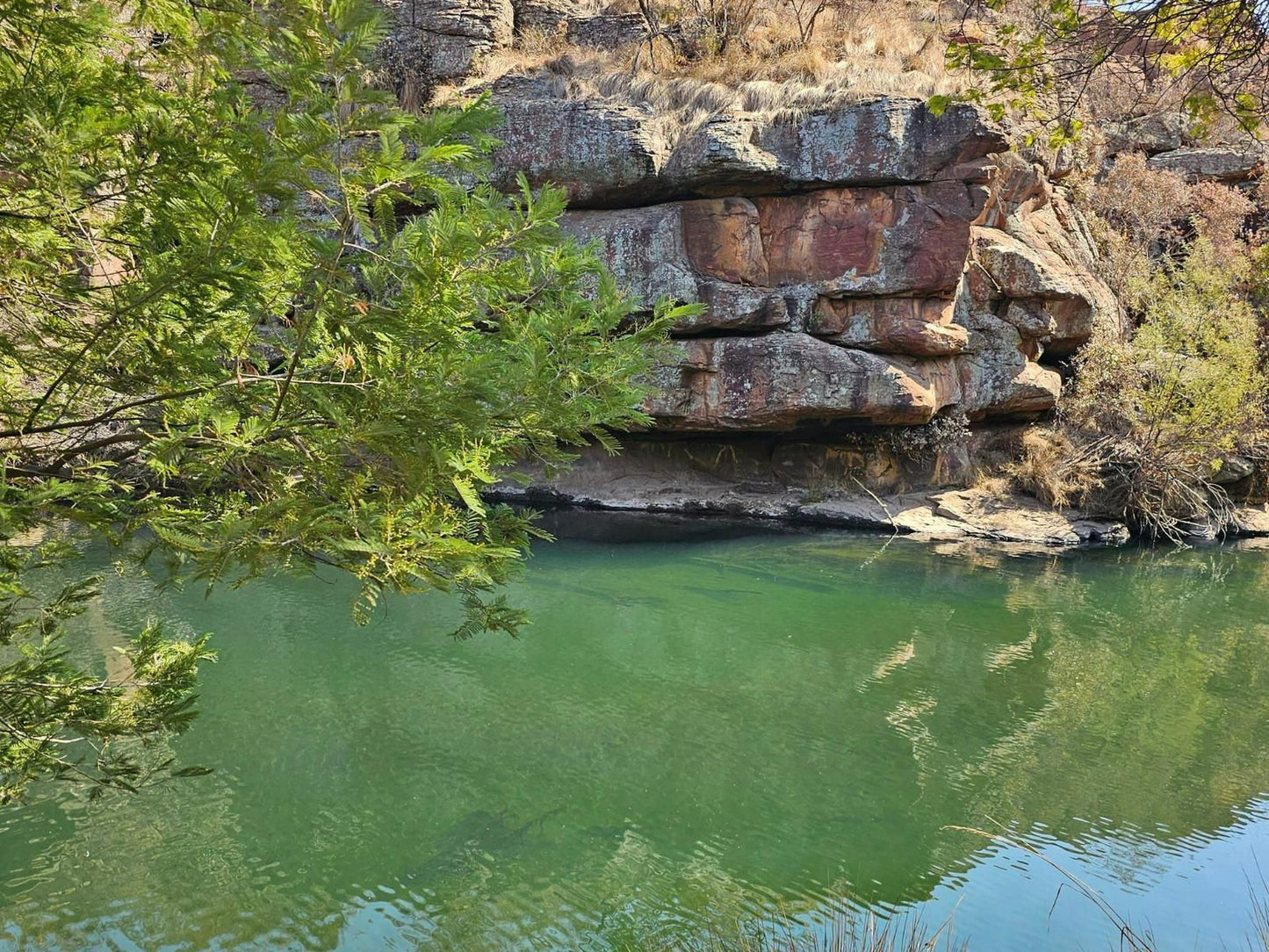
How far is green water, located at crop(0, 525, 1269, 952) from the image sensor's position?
5.23 meters

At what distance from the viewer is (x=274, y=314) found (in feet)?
8.55

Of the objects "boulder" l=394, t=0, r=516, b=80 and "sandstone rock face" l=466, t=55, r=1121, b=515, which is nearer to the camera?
"sandstone rock face" l=466, t=55, r=1121, b=515

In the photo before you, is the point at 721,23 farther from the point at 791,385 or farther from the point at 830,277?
the point at 791,385

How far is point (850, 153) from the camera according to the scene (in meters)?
15.8

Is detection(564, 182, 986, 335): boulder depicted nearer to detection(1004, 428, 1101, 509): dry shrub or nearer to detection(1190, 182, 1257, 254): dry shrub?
detection(1004, 428, 1101, 509): dry shrub

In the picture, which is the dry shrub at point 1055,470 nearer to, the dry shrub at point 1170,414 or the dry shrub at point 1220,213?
the dry shrub at point 1170,414

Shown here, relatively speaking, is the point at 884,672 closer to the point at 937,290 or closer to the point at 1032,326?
the point at 937,290

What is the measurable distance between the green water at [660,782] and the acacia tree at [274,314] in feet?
1.84

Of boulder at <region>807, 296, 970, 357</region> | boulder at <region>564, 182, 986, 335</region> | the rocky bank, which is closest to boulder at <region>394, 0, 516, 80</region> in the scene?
the rocky bank

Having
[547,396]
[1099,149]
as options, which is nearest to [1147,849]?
[547,396]

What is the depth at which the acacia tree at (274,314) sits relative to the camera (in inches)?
87.5

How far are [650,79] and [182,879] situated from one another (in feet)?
51.3

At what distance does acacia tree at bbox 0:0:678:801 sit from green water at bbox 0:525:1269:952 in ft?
1.84

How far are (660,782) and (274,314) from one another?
5123 millimetres
